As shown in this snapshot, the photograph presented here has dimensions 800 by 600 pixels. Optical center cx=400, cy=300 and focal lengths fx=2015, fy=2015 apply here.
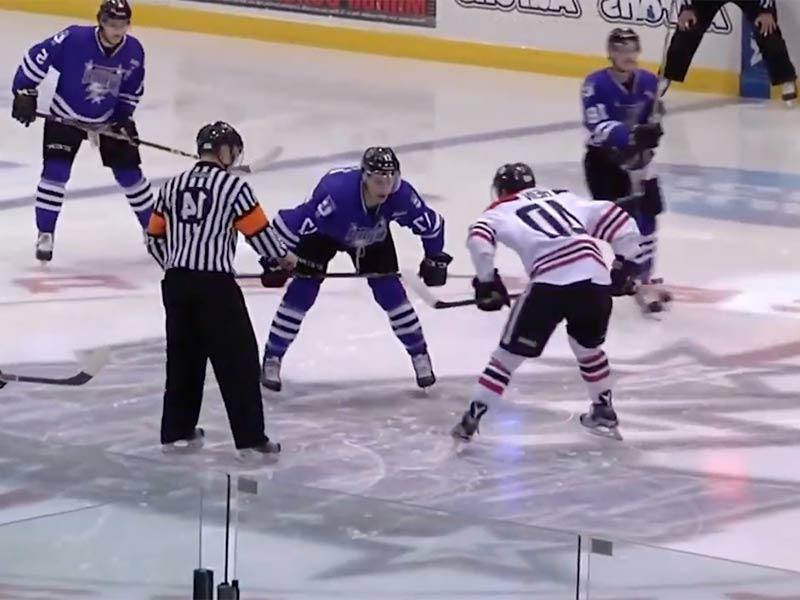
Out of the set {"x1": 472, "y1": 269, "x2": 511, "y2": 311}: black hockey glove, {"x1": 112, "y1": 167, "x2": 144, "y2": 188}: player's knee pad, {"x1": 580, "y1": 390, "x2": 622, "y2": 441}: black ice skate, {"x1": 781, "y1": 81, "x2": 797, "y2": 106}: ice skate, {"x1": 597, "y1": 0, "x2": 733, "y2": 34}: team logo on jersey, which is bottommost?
{"x1": 580, "y1": 390, "x2": 622, "y2": 441}: black ice skate

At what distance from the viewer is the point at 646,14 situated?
1227 centimetres

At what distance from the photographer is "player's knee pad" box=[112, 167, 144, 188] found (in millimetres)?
7855

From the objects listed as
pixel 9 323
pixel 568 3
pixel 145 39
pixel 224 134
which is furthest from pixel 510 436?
pixel 145 39

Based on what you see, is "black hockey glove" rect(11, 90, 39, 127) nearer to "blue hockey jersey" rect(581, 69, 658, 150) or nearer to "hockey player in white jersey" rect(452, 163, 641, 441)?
"blue hockey jersey" rect(581, 69, 658, 150)

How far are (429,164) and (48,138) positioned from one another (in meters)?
2.68

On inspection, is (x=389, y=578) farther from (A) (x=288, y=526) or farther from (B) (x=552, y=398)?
(B) (x=552, y=398)

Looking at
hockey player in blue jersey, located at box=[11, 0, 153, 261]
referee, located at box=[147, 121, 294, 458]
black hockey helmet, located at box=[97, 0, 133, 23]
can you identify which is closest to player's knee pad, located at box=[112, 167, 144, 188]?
hockey player in blue jersey, located at box=[11, 0, 153, 261]

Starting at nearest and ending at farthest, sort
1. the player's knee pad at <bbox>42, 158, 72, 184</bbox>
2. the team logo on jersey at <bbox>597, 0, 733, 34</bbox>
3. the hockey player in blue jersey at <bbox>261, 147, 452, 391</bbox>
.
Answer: the hockey player in blue jersey at <bbox>261, 147, 452, 391</bbox> → the player's knee pad at <bbox>42, 158, 72, 184</bbox> → the team logo on jersey at <bbox>597, 0, 733, 34</bbox>

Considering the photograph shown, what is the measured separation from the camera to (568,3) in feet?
41.4

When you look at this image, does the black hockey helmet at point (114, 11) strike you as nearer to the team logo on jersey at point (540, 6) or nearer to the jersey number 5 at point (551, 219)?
the jersey number 5 at point (551, 219)

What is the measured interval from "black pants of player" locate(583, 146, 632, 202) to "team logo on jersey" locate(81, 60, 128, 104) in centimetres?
182

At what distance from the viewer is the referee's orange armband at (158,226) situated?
5.38m

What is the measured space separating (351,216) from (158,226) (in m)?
0.68

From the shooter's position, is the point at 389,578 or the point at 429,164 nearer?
the point at 389,578
